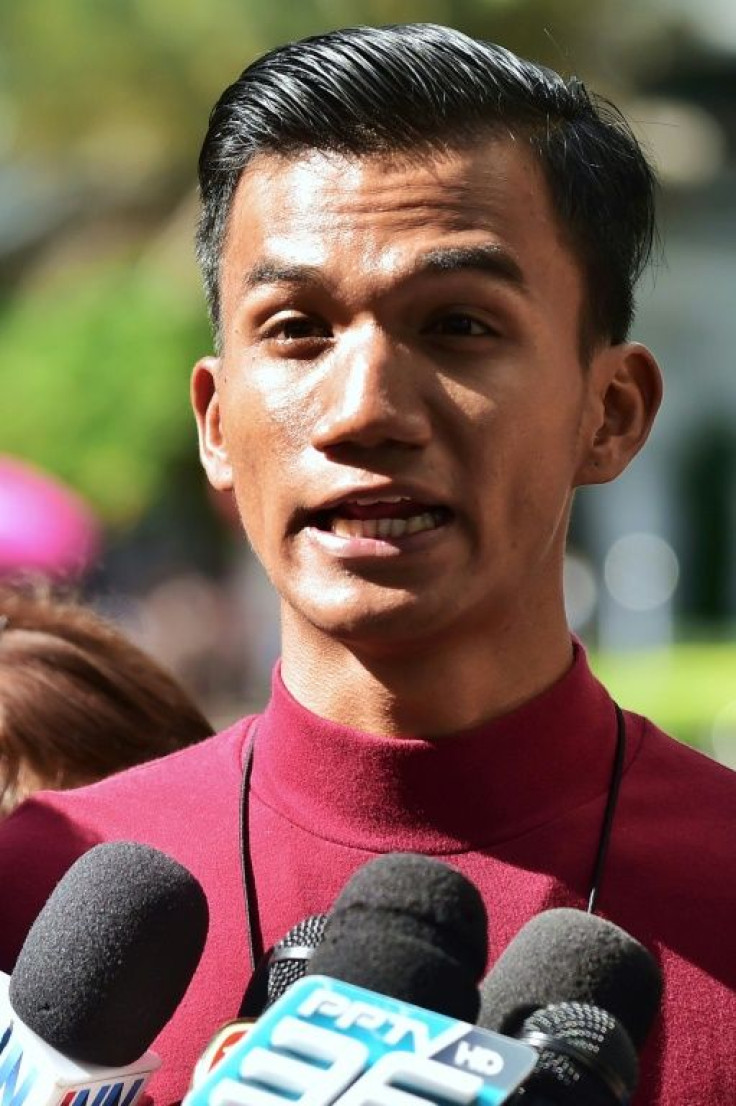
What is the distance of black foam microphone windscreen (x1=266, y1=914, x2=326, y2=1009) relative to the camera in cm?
192

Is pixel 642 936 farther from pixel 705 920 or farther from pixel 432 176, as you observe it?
pixel 432 176

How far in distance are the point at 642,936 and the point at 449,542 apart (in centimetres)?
52

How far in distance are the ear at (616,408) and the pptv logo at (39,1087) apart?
107cm

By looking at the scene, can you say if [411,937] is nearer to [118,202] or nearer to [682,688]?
[682,688]

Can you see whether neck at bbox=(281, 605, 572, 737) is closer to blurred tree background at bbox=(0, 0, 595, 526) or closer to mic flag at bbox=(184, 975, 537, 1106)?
mic flag at bbox=(184, 975, 537, 1106)

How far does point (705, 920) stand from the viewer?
2.45 meters

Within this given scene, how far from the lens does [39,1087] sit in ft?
6.18

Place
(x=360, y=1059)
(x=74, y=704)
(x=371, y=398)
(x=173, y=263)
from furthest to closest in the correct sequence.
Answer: (x=173, y=263)
(x=74, y=704)
(x=371, y=398)
(x=360, y=1059)

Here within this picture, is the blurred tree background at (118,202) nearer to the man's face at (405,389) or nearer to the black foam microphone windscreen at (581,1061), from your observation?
the man's face at (405,389)

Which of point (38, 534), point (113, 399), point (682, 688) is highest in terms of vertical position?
point (38, 534)

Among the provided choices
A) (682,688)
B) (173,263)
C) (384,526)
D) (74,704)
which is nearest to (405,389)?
(384,526)

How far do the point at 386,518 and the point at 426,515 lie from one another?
52mm

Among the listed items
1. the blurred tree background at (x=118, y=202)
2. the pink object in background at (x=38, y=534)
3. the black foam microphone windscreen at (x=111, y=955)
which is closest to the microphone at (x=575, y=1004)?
the black foam microphone windscreen at (x=111, y=955)

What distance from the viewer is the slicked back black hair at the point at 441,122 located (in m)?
2.58
